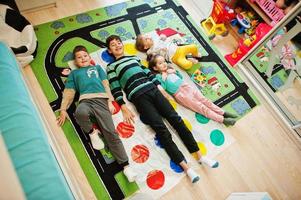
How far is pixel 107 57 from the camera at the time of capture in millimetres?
2213

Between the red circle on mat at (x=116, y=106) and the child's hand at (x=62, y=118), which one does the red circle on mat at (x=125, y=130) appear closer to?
the red circle on mat at (x=116, y=106)

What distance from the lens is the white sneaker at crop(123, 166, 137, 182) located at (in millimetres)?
1720

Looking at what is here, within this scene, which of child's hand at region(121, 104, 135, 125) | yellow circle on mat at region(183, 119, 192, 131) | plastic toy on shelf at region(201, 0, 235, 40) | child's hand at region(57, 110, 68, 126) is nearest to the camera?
child's hand at region(57, 110, 68, 126)

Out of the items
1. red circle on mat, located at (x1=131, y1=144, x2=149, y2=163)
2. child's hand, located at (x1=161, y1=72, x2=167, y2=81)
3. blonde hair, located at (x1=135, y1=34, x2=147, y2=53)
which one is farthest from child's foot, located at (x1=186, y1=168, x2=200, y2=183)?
blonde hair, located at (x1=135, y1=34, x2=147, y2=53)

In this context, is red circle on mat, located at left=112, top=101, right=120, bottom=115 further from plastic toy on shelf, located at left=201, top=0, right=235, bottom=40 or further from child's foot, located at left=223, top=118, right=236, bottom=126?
plastic toy on shelf, located at left=201, top=0, right=235, bottom=40

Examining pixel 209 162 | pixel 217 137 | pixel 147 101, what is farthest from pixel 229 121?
pixel 147 101

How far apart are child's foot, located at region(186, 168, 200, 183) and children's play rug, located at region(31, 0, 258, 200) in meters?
0.06

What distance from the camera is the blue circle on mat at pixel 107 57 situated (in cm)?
220

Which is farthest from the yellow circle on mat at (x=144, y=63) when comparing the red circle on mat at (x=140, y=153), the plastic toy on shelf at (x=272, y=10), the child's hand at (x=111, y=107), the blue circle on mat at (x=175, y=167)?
the plastic toy on shelf at (x=272, y=10)

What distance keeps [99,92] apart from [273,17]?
164 cm

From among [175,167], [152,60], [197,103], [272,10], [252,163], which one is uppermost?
[152,60]

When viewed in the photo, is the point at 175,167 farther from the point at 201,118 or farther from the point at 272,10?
the point at 272,10

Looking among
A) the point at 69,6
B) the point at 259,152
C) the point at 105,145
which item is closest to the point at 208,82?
the point at 259,152

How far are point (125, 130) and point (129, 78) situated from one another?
15.2 inches
